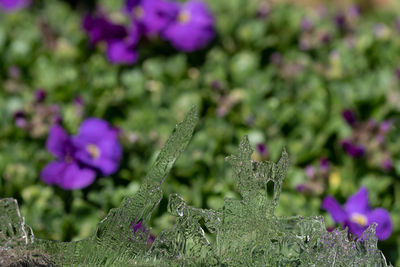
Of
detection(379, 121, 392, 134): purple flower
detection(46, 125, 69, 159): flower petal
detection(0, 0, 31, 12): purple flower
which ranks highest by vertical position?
detection(46, 125, 69, 159): flower petal

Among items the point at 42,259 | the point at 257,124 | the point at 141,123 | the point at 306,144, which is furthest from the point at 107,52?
the point at 42,259

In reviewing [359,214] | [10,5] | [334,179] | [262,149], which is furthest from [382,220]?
[10,5]

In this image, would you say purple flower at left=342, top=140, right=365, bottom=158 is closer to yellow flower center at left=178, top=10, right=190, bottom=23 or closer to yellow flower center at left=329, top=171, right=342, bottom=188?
yellow flower center at left=329, top=171, right=342, bottom=188

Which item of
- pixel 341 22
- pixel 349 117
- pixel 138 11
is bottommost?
pixel 341 22

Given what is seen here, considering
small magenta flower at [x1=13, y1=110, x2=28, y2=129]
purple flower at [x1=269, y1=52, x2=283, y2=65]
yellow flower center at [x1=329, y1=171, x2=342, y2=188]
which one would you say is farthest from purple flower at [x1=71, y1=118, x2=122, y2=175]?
purple flower at [x1=269, y1=52, x2=283, y2=65]

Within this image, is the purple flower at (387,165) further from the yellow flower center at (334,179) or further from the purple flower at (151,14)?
the purple flower at (151,14)

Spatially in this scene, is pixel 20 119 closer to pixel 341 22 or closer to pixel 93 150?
pixel 93 150

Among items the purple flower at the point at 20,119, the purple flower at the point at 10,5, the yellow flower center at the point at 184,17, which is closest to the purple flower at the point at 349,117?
the yellow flower center at the point at 184,17

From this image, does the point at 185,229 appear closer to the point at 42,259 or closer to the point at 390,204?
the point at 42,259
